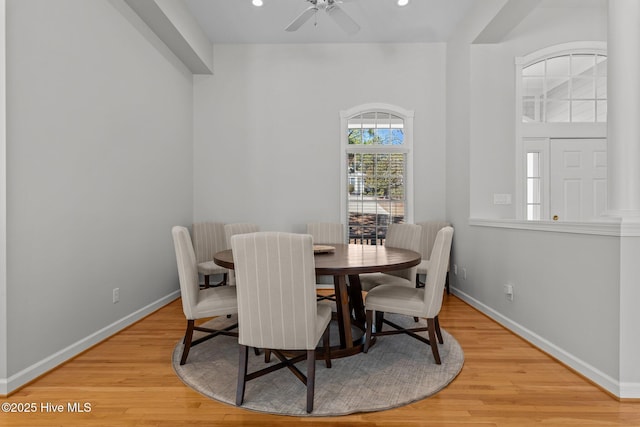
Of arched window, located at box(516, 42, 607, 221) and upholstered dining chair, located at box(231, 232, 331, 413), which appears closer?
upholstered dining chair, located at box(231, 232, 331, 413)

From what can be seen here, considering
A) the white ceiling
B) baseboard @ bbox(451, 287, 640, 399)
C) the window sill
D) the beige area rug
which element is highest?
the white ceiling

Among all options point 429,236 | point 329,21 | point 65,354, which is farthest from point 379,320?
point 329,21

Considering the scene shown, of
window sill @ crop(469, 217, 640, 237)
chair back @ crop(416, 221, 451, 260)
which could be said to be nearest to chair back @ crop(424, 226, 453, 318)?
window sill @ crop(469, 217, 640, 237)

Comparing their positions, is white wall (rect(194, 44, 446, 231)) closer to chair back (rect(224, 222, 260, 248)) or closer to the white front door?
chair back (rect(224, 222, 260, 248))

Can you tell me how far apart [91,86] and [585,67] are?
506 centimetres

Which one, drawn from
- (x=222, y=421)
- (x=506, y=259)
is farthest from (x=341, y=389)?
(x=506, y=259)

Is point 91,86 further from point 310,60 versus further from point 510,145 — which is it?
point 510,145

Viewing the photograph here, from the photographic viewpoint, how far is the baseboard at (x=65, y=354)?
6.47ft

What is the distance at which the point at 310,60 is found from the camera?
4688 mm

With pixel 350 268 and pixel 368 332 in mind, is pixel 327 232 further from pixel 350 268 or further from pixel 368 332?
pixel 350 268

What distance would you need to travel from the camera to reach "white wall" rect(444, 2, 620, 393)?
2129 mm

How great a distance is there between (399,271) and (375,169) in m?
1.92

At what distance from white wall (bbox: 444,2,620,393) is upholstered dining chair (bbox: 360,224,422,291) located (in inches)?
31.5

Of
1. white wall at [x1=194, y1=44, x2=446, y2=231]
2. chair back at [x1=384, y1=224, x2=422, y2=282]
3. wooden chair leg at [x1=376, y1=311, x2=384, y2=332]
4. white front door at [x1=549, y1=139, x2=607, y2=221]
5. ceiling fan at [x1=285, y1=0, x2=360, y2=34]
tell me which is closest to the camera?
wooden chair leg at [x1=376, y1=311, x2=384, y2=332]
